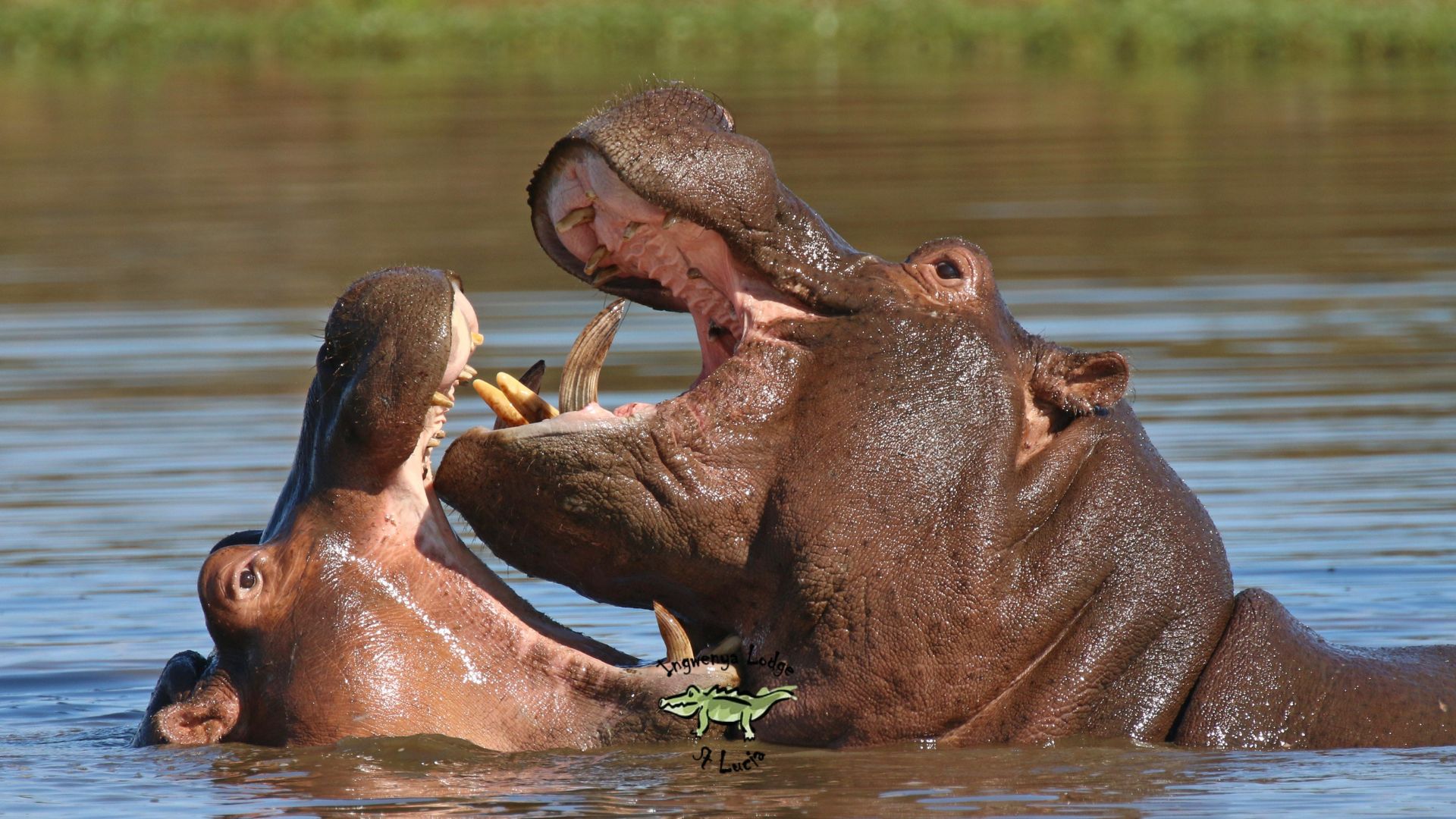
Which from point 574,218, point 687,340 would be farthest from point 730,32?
point 574,218

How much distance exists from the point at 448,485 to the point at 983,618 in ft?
4.08

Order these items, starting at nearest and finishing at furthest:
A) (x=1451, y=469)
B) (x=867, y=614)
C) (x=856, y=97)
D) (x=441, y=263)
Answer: (x=867, y=614), (x=1451, y=469), (x=441, y=263), (x=856, y=97)

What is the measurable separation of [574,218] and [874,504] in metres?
0.95

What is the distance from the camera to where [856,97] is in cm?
3275

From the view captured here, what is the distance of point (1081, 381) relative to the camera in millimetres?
5727

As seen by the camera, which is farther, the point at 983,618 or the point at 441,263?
the point at 441,263

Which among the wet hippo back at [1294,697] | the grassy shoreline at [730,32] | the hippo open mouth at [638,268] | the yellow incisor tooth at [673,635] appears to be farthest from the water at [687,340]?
the grassy shoreline at [730,32]

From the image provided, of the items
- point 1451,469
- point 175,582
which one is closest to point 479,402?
point 175,582

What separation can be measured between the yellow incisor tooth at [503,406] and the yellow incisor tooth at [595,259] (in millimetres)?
359

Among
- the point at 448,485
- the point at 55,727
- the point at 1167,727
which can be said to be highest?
the point at 448,485

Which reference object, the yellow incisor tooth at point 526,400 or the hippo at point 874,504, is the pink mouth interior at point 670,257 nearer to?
the hippo at point 874,504

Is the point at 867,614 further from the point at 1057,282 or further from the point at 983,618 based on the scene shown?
the point at 1057,282

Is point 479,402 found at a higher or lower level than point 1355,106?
lower

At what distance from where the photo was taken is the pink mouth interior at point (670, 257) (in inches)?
219
